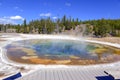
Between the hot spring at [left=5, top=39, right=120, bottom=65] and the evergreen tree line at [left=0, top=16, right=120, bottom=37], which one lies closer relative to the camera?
the hot spring at [left=5, top=39, right=120, bottom=65]

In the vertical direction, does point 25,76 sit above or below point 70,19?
below

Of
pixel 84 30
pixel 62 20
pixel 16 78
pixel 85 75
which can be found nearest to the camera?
pixel 16 78

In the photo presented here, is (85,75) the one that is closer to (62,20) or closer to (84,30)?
(84,30)

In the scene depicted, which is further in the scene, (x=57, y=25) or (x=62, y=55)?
(x=57, y=25)

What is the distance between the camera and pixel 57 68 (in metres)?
11.7

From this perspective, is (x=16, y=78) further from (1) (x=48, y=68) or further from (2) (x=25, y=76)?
(1) (x=48, y=68)

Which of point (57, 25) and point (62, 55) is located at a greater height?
point (57, 25)

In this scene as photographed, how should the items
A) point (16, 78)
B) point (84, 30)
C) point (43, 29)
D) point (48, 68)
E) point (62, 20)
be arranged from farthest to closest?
point (62, 20) < point (43, 29) < point (84, 30) < point (48, 68) < point (16, 78)

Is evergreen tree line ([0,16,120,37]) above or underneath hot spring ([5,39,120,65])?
above

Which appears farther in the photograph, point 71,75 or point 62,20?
point 62,20

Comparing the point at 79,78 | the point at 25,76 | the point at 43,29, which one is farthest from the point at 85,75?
the point at 43,29

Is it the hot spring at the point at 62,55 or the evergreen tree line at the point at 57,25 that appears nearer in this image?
the hot spring at the point at 62,55

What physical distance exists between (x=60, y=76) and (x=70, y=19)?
56.9 metres

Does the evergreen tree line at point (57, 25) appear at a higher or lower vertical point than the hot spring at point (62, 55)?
higher
